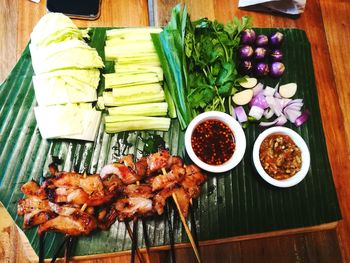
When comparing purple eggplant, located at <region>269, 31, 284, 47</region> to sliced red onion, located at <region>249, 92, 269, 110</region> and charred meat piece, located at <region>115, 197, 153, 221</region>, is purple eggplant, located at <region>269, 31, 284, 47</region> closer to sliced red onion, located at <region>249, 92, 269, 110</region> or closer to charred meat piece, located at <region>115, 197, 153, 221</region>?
sliced red onion, located at <region>249, 92, 269, 110</region>

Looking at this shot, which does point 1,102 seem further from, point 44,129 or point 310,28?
point 310,28

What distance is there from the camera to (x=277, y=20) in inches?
141

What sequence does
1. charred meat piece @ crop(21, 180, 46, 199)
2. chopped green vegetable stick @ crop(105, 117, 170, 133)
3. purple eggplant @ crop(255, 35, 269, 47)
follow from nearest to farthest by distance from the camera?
charred meat piece @ crop(21, 180, 46, 199) < chopped green vegetable stick @ crop(105, 117, 170, 133) < purple eggplant @ crop(255, 35, 269, 47)

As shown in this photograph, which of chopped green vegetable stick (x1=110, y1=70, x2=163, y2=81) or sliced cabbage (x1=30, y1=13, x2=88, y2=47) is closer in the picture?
sliced cabbage (x1=30, y1=13, x2=88, y2=47)

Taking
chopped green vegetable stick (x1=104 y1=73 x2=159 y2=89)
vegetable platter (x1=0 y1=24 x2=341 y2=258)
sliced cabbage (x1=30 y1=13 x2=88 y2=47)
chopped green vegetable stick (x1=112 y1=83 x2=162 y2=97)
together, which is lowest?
vegetable platter (x1=0 y1=24 x2=341 y2=258)

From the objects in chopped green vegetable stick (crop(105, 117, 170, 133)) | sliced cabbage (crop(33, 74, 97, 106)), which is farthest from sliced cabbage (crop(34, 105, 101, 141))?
chopped green vegetable stick (crop(105, 117, 170, 133))

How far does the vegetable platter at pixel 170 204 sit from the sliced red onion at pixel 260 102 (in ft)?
0.64

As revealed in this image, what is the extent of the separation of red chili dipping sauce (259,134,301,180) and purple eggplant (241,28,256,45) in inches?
36.8

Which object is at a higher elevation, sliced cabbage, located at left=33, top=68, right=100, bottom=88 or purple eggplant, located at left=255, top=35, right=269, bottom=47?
purple eggplant, located at left=255, top=35, right=269, bottom=47

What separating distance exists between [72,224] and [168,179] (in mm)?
766

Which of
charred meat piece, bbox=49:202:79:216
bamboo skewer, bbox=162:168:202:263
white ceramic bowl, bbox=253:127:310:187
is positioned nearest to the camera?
bamboo skewer, bbox=162:168:202:263

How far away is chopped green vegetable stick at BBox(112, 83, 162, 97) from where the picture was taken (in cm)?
291

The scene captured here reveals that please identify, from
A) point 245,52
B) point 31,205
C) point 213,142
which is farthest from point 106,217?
point 245,52

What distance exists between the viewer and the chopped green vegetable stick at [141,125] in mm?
2848
